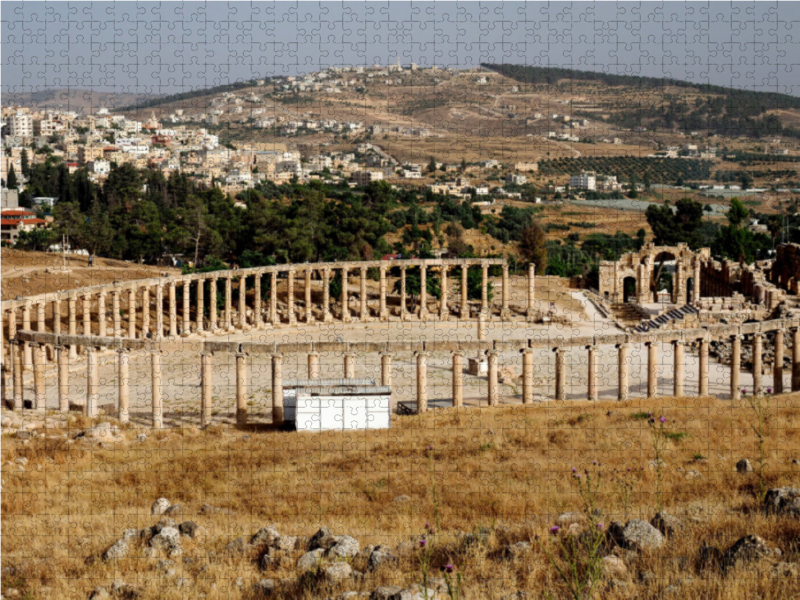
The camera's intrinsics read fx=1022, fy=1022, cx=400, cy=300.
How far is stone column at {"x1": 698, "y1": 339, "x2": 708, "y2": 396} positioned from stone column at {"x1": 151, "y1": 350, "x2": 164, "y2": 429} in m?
20.4

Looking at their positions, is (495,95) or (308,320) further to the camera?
(495,95)

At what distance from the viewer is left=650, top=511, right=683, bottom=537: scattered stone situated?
52.6 ft

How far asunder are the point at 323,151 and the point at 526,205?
57264mm

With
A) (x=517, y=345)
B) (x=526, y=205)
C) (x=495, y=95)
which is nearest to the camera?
(x=517, y=345)

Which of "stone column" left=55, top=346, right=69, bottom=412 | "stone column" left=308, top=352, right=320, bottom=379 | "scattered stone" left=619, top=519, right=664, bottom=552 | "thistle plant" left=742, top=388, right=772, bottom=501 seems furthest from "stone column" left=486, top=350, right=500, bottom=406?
"scattered stone" left=619, top=519, right=664, bottom=552

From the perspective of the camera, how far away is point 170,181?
121625 millimetres

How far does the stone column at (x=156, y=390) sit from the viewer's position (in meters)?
36.0

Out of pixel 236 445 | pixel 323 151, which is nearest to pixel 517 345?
pixel 236 445

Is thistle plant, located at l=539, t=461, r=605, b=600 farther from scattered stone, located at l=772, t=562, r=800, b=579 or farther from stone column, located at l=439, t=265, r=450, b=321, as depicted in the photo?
stone column, located at l=439, t=265, r=450, b=321

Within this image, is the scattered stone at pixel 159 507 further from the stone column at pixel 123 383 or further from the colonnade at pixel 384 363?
the stone column at pixel 123 383

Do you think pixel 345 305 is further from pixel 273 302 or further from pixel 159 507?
pixel 159 507

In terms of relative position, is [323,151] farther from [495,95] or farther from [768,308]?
[768,308]

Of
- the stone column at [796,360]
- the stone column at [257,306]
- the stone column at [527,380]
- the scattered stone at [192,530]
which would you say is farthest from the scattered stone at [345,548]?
the stone column at [257,306]

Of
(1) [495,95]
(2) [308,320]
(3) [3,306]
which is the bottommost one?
(2) [308,320]
